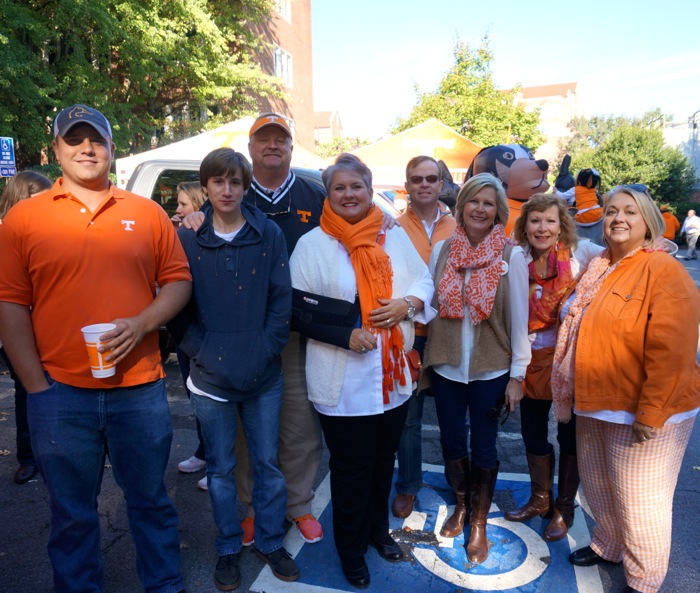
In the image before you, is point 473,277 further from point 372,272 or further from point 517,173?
point 517,173

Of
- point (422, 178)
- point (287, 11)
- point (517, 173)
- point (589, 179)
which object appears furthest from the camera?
point (287, 11)

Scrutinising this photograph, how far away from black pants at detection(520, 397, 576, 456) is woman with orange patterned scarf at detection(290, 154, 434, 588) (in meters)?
0.85

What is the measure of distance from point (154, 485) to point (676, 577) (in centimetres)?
263

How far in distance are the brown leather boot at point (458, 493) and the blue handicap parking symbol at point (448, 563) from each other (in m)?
0.05

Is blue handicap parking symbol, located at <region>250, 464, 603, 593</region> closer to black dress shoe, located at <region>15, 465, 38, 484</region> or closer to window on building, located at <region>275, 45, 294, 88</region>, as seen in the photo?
black dress shoe, located at <region>15, 465, 38, 484</region>

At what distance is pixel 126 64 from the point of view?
1288cm

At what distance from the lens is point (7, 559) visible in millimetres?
2705

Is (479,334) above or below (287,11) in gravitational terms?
below

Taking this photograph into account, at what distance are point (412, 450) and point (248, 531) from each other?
1065mm

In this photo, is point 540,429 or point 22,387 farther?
point 22,387

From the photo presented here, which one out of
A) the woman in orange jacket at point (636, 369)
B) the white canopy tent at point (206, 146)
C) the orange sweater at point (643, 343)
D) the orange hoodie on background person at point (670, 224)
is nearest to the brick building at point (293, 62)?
the white canopy tent at point (206, 146)

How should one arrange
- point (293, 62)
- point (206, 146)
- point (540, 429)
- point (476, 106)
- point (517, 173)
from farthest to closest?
point (293, 62) → point (476, 106) → point (206, 146) → point (517, 173) → point (540, 429)

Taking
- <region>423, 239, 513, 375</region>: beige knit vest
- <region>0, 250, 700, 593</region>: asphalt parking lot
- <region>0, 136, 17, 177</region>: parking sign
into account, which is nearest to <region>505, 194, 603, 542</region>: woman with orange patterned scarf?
<region>423, 239, 513, 375</region>: beige knit vest

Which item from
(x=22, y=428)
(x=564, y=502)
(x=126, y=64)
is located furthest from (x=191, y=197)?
(x=126, y=64)
